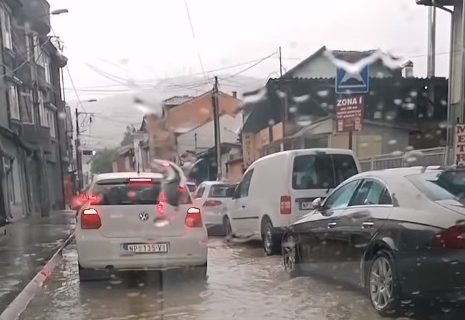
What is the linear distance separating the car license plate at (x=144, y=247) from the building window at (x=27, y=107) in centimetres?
1676

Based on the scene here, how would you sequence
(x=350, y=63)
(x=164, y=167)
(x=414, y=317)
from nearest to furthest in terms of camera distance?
(x=414, y=317)
(x=164, y=167)
(x=350, y=63)

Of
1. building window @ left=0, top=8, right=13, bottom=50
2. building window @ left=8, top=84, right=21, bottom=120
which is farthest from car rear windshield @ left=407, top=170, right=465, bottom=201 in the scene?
building window @ left=8, top=84, right=21, bottom=120

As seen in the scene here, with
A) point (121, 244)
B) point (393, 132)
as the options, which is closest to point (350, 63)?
point (393, 132)

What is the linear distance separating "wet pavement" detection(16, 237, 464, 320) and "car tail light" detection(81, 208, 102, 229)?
29.6 inches

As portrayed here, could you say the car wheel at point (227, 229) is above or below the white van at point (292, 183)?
below

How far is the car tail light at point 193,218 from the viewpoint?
668 cm

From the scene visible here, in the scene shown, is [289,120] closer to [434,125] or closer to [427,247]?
[434,125]

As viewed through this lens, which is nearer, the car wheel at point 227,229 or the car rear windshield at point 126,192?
the car rear windshield at point 126,192

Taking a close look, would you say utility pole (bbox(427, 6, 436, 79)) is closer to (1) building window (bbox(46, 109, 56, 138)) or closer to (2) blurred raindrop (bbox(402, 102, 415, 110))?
(2) blurred raindrop (bbox(402, 102, 415, 110))

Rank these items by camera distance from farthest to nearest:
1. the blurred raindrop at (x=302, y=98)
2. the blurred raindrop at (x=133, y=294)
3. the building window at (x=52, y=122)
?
the building window at (x=52, y=122) → the blurred raindrop at (x=302, y=98) → the blurred raindrop at (x=133, y=294)

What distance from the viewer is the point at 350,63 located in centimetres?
1396

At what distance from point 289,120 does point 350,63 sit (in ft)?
27.3

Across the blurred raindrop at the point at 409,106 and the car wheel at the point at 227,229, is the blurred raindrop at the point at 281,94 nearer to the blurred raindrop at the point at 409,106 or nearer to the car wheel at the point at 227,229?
the blurred raindrop at the point at 409,106

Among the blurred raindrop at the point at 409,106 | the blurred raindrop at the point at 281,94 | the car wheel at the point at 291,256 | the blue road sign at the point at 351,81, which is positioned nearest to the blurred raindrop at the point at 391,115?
the blurred raindrop at the point at 409,106
